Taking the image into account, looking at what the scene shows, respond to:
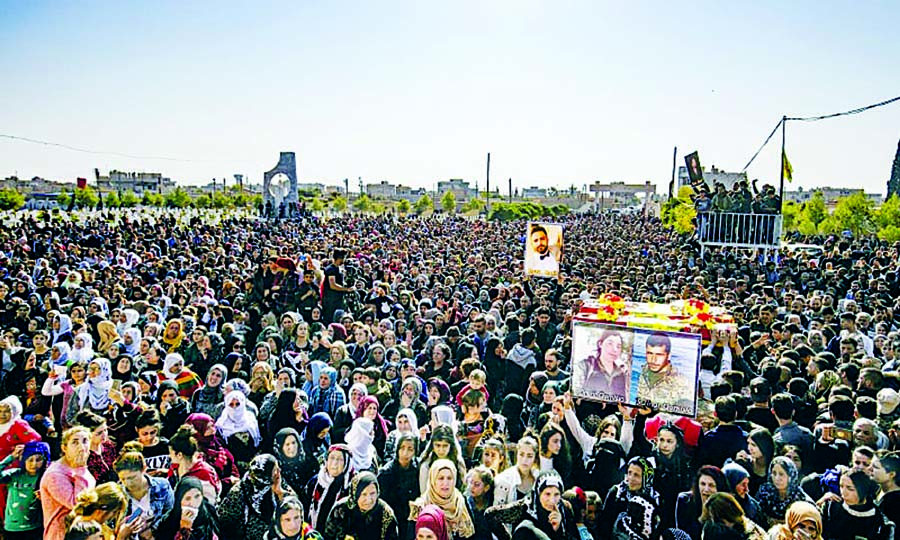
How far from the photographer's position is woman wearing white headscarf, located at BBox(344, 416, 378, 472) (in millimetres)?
4719

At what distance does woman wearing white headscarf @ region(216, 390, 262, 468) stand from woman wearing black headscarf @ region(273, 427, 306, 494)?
0.49m

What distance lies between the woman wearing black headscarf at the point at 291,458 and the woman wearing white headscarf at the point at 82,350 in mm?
3218

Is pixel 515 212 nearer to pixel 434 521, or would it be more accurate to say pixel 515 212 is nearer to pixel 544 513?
pixel 544 513

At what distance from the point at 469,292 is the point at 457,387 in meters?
5.01

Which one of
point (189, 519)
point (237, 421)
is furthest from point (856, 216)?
point (189, 519)

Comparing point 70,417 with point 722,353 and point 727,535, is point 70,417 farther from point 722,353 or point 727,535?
point 722,353

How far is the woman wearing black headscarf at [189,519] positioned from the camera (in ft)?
13.5

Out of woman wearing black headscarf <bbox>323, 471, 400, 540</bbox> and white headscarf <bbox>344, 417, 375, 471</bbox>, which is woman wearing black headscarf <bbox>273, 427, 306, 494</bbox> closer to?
white headscarf <bbox>344, 417, 375, 471</bbox>

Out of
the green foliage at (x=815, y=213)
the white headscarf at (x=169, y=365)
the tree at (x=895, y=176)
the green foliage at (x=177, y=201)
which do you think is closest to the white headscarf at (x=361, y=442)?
the white headscarf at (x=169, y=365)

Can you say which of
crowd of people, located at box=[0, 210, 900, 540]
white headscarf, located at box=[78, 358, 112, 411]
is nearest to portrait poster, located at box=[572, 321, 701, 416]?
A: crowd of people, located at box=[0, 210, 900, 540]

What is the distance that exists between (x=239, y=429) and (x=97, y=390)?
4.85 feet

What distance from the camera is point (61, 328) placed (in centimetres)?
792

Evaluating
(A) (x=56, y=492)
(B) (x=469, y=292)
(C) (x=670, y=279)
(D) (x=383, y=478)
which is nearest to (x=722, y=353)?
(D) (x=383, y=478)

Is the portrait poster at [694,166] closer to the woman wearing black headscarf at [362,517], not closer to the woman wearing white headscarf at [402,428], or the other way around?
the woman wearing white headscarf at [402,428]
